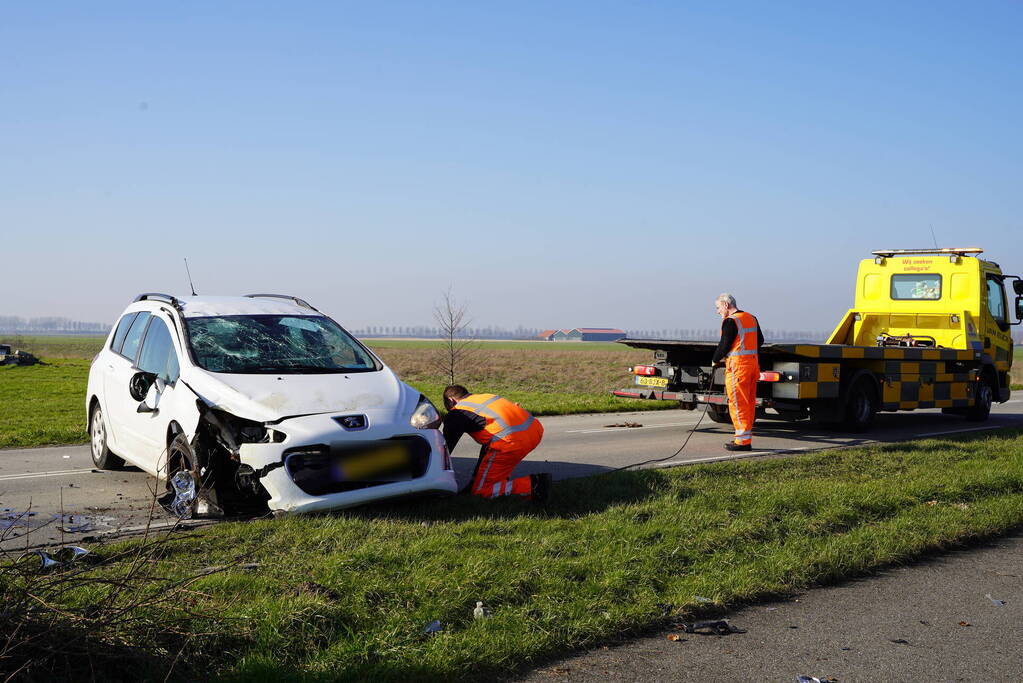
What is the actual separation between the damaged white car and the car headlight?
10 millimetres

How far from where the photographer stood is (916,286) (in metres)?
16.4

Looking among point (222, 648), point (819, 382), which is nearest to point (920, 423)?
point (819, 382)

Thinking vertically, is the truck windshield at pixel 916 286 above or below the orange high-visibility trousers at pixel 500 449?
above

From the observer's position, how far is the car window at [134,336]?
875cm

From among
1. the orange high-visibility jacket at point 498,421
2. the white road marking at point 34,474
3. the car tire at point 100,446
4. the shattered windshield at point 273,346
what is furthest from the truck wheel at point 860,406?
the white road marking at point 34,474

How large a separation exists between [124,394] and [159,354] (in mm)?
691

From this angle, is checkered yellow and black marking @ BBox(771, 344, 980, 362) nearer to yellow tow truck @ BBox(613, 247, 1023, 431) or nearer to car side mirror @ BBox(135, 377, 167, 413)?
yellow tow truck @ BBox(613, 247, 1023, 431)

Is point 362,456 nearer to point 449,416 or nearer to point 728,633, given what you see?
point 449,416

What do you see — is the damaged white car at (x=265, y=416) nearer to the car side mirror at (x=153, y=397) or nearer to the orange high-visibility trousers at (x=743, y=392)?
the car side mirror at (x=153, y=397)

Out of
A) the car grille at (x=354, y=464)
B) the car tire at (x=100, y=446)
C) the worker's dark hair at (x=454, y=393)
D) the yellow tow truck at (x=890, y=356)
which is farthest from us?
the yellow tow truck at (x=890, y=356)

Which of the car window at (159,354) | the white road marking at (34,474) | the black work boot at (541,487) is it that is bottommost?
the white road marking at (34,474)

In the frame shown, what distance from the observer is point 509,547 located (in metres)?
5.93

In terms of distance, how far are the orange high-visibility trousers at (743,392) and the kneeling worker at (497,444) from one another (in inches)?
187

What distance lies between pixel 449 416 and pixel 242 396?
164 cm
